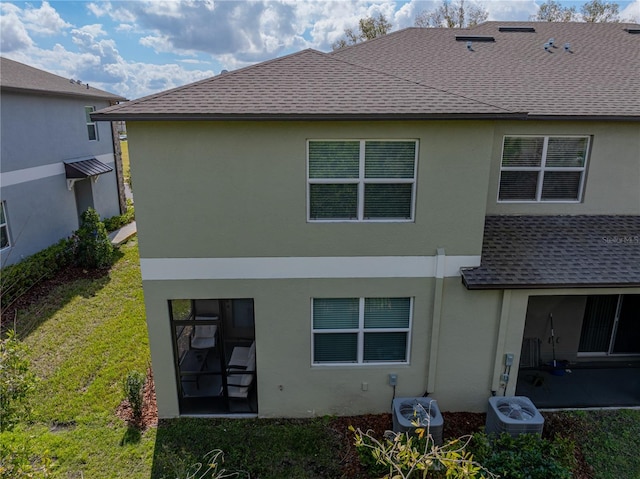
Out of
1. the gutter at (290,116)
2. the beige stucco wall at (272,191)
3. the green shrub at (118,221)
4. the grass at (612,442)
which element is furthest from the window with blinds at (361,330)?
the green shrub at (118,221)

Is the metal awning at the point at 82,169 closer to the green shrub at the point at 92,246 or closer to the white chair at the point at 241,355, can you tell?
the green shrub at the point at 92,246

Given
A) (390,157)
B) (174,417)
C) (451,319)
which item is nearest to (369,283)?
(451,319)

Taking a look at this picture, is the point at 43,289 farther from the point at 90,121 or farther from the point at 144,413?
the point at 90,121

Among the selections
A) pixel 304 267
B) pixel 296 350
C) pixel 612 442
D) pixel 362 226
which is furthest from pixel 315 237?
pixel 612 442

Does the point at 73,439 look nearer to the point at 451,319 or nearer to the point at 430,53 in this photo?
the point at 451,319

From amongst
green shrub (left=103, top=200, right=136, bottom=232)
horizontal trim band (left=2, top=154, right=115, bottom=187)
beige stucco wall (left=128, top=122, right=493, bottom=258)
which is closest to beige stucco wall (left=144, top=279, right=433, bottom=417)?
beige stucco wall (left=128, top=122, right=493, bottom=258)

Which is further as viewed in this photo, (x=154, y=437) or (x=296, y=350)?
(x=296, y=350)
